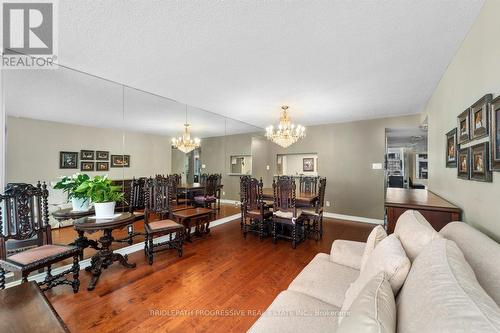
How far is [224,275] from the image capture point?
2539 mm

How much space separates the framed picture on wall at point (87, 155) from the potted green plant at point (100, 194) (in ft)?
2.15

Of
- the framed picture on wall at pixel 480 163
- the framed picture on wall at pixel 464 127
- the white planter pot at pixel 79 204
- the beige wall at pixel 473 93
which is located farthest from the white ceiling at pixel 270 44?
the white planter pot at pixel 79 204

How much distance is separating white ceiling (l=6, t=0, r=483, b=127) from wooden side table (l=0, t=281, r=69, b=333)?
192 cm

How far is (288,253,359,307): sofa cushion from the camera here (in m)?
1.37

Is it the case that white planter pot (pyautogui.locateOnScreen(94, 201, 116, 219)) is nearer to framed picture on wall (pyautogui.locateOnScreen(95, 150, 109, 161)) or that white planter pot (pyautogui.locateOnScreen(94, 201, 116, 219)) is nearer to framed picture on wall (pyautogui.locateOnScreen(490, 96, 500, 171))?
framed picture on wall (pyautogui.locateOnScreen(95, 150, 109, 161))

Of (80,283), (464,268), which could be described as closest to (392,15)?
(464,268)

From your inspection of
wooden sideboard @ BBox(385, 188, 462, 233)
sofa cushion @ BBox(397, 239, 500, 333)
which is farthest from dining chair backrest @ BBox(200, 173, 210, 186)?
sofa cushion @ BBox(397, 239, 500, 333)

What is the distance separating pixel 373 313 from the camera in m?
0.67

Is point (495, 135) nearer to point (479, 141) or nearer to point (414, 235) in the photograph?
→ point (479, 141)

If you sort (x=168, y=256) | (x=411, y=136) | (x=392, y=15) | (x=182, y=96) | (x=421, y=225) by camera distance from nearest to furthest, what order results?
(x=421, y=225), (x=392, y=15), (x=168, y=256), (x=182, y=96), (x=411, y=136)

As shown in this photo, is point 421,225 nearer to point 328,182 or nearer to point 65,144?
point 65,144

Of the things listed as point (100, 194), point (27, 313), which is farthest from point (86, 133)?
point (27, 313)

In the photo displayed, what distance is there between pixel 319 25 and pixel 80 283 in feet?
11.4

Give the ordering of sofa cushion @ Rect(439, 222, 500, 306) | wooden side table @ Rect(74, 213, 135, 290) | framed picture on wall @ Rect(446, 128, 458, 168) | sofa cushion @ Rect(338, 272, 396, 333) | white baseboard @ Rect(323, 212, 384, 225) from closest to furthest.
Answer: sofa cushion @ Rect(338, 272, 396, 333) → sofa cushion @ Rect(439, 222, 500, 306) → framed picture on wall @ Rect(446, 128, 458, 168) → wooden side table @ Rect(74, 213, 135, 290) → white baseboard @ Rect(323, 212, 384, 225)
